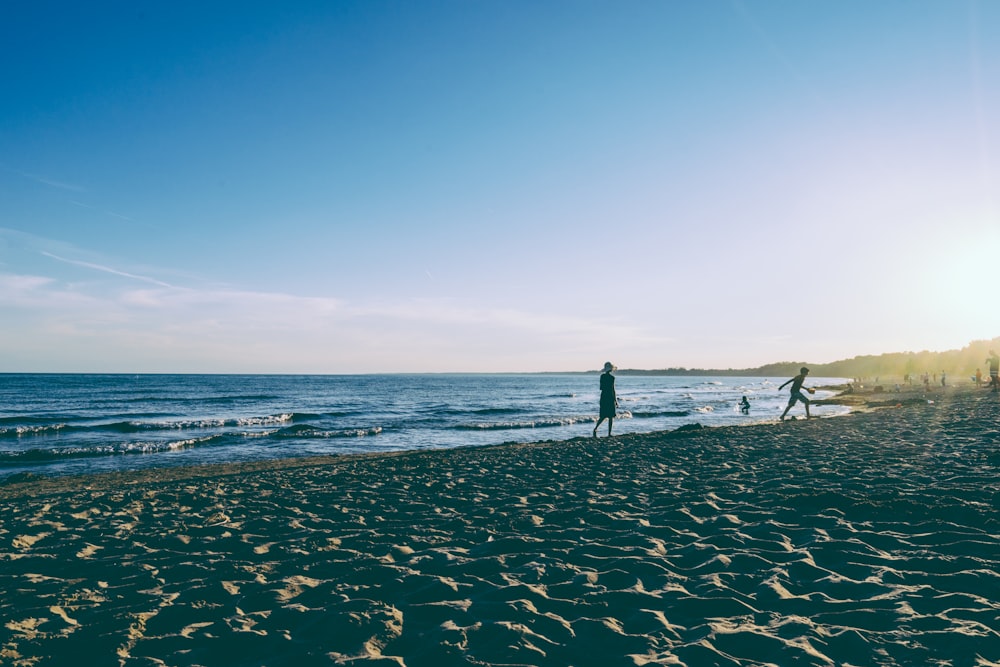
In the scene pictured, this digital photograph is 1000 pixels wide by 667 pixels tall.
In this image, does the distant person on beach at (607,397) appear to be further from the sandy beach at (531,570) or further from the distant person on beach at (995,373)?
the distant person on beach at (995,373)

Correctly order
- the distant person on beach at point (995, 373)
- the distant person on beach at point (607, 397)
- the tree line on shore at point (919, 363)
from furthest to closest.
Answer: the tree line on shore at point (919, 363) → the distant person on beach at point (995, 373) → the distant person on beach at point (607, 397)

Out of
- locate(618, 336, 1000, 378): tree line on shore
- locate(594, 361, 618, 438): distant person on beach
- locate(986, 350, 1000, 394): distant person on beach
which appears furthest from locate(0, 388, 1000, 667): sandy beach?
locate(618, 336, 1000, 378): tree line on shore

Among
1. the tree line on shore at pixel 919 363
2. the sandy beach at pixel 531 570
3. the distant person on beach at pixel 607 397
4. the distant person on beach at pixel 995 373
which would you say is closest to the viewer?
the sandy beach at pixel 531 570

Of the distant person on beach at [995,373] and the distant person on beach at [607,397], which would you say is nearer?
the distant person on beach at [607,397]

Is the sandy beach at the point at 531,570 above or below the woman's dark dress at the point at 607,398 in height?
below

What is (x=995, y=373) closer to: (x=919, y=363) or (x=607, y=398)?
(x=607, y=398)

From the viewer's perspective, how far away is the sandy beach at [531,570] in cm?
361

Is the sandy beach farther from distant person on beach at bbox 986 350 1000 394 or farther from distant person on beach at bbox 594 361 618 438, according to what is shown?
distant person on beach at bbox 986 350 1000 394

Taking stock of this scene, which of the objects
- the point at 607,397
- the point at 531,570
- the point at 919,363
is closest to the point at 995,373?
the point at 607,397

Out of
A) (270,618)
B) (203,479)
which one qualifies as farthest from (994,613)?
(203,479)

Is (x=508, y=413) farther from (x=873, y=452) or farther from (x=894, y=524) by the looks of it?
(x=894, y=524)

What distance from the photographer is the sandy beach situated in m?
3.61

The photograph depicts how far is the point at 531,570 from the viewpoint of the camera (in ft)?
16.5

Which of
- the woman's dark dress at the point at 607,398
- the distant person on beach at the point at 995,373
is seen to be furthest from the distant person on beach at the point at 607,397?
the distant person on beach at the point at 995,373
